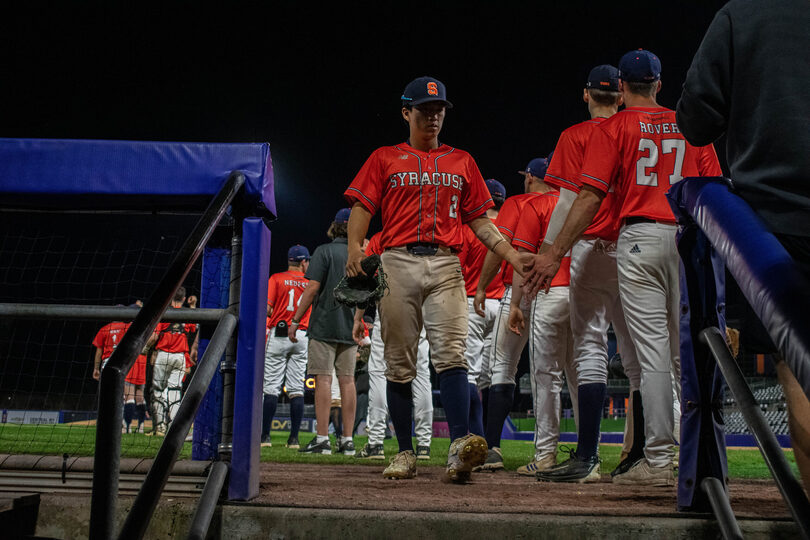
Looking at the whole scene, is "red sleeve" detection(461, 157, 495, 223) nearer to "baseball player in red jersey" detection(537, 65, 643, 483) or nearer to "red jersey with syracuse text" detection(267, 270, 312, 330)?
"baseball player in red jersey" detection(537, 65, 643, 483)

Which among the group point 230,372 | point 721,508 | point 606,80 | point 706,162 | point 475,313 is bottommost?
point 721,508

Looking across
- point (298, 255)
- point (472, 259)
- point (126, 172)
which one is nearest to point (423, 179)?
point (126, 172)

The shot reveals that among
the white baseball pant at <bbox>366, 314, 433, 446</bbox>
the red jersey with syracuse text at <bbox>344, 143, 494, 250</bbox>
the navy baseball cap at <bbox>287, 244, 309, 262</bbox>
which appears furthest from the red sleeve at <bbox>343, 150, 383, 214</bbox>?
the navy baseball cap at <bbox>287, 244, 309, 262</bbox>

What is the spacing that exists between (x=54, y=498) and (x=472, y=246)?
441 cm

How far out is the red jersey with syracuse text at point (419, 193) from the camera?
4.07 metres

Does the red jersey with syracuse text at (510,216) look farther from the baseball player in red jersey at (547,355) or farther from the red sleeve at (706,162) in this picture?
the red sleeve at (706,162)

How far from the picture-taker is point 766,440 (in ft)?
6.05

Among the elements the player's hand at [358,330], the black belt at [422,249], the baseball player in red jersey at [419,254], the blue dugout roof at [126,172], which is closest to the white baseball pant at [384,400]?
the player's hand at [358,330]

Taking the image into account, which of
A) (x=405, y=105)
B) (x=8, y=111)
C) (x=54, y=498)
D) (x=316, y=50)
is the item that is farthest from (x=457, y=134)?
(x=54, y=498)

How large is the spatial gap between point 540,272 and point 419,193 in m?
0.94

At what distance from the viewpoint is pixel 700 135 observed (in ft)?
6.52

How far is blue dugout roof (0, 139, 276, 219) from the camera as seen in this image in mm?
2814

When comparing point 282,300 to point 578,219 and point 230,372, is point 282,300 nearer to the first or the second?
point 578,219

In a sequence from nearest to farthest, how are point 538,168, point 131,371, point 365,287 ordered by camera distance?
point 365,287 < point 538,168 < point 131,371
